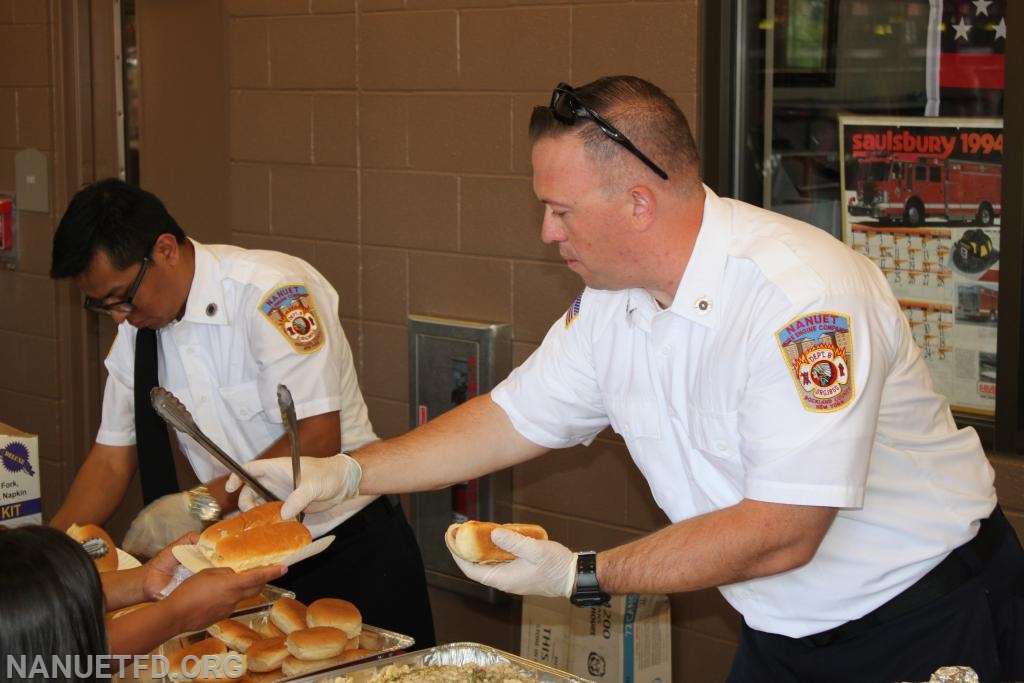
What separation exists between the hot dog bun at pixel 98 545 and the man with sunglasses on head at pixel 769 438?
79cm

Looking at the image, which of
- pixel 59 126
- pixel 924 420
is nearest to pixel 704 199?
pixel 924 420

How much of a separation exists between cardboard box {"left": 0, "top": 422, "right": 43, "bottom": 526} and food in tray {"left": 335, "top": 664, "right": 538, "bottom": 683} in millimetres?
1030

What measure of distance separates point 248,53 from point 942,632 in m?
3.05

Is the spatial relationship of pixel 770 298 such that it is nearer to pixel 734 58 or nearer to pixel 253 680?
pixel 253 680

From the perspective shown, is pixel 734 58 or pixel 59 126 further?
pixel 59 126

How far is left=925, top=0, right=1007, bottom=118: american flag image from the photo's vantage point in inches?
117

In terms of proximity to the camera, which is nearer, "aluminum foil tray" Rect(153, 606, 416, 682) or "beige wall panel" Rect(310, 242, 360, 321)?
"aluminum foil tray" Rect(153, 606, 416, 682)

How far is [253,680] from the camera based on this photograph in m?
2.18

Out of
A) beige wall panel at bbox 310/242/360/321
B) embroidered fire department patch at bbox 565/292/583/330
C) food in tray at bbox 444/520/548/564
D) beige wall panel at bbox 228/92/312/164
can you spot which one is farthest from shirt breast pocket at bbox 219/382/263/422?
beige wall panel at bbox 228/92/312/164

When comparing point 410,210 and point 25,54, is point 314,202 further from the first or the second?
point 25,54

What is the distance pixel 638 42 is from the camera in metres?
3.29

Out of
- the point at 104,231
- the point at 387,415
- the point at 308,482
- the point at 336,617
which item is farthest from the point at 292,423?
the point at 387,415

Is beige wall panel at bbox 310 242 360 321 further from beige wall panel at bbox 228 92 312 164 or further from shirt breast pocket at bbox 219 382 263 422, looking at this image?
Answer: shirt breast pocket at bbox 219 382 263 422

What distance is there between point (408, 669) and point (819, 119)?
1.88 m
